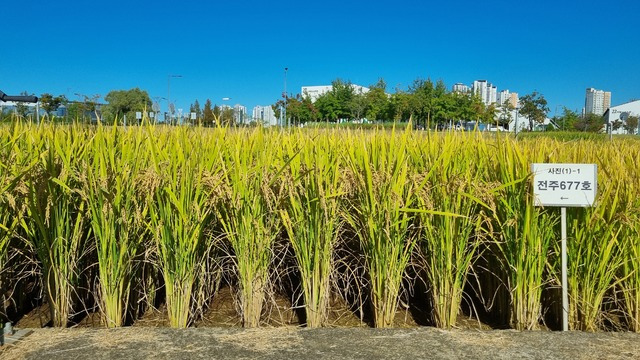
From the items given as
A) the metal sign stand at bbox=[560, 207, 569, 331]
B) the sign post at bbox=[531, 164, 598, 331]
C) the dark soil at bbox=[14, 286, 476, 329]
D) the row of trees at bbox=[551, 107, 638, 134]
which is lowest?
the dark soil at bbox=[14, 286, 476, 329]

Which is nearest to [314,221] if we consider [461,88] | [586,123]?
[461,88]

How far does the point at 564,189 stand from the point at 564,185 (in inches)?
0.8

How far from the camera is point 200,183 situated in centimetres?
264

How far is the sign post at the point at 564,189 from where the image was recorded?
8.56 feet

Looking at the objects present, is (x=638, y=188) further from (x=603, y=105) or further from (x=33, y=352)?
(x=603, y=105)

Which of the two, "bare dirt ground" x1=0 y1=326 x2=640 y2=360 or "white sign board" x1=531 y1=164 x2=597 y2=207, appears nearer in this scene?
"bare dirt ground" x1=0 y1=326 x2=640 y2=360

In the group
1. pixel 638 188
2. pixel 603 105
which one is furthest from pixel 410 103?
pixel 603 105

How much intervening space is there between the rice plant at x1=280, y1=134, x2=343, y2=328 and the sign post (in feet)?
3.53

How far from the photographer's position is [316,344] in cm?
238

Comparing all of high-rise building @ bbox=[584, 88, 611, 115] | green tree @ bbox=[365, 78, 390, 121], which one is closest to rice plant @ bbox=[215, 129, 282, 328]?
green tree @ bbox=[365, 78, 390, 121]

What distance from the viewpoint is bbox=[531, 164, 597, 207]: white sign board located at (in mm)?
2607

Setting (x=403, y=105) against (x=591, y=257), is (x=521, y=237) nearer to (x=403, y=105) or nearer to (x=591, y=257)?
(x=591, y=257)

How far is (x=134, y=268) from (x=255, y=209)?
0.87 metres

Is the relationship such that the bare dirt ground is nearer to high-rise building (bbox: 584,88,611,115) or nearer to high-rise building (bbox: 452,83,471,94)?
high-rise building (bbox: 452,83,471,94)
